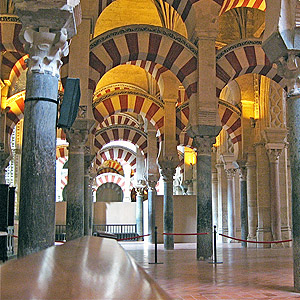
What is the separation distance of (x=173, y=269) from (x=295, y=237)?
9.37 ft

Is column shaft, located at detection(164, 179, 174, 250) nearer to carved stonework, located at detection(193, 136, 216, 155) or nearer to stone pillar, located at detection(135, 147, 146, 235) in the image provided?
carved stonework, located at detection(193, 136, 216, 155)

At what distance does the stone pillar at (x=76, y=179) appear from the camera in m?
8.91

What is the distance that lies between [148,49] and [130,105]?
4969 mm

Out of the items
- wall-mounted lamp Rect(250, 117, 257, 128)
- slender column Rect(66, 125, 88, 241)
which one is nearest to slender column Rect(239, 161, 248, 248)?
wall-mounted lamp Rect(250, 117, 257, 128)

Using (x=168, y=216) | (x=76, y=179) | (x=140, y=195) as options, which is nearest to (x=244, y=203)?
(x=168, y=216)

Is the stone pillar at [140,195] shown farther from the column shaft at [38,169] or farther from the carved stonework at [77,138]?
the column shaft at [38,169]

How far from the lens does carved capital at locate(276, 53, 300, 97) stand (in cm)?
550

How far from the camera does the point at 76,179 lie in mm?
9094

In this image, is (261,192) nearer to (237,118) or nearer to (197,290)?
(237,118)

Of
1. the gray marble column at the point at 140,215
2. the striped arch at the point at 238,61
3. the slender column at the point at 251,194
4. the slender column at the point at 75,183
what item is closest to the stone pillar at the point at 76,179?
the slender column at the point at 75,183

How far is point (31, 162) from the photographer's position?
4.29 metres

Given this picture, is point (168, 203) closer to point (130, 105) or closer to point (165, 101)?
point (165, 101)

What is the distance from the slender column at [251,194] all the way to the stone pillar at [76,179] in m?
6.62

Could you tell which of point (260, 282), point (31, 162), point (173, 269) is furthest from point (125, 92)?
point (31, 162)
